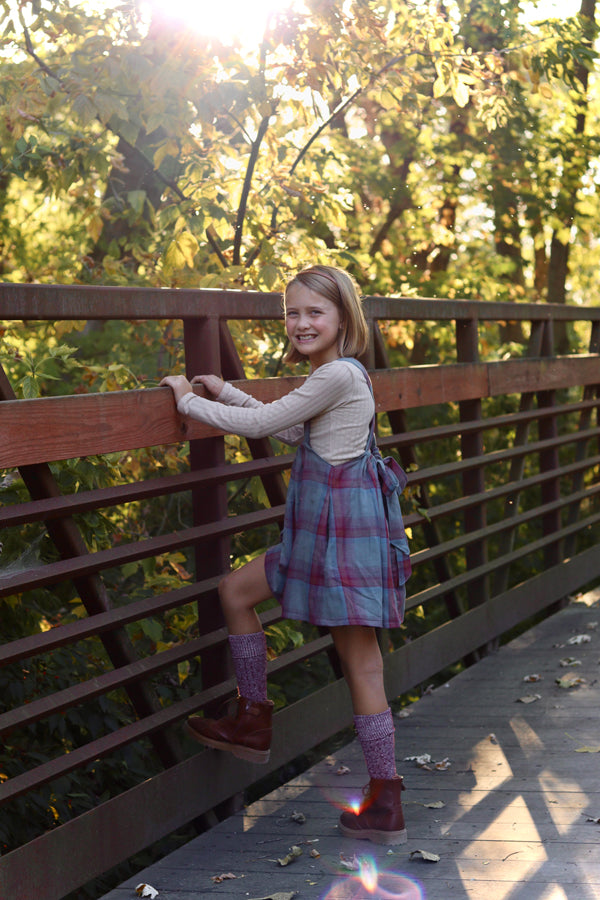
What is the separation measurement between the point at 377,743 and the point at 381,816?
8.1 inches

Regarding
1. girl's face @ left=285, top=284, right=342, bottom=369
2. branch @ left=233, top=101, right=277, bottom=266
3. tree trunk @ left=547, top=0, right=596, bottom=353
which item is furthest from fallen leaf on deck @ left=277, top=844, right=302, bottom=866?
tree trunk @ left=547, top=0, right=596, bottom=353

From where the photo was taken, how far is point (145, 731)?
3.11 meters

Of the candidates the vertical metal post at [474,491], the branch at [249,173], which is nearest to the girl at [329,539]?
the vertical metal post at [474,491]

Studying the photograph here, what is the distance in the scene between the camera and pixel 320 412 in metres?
3.10

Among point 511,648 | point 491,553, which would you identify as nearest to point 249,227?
point 511,648

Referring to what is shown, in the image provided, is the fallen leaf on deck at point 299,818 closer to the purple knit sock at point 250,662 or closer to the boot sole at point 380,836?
the boot sole at point 380,836

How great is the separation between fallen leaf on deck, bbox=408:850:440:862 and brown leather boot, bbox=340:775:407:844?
88 mm

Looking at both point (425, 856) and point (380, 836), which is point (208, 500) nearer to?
point (380, 836)

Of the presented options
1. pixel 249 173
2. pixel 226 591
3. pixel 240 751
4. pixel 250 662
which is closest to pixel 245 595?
pixel 226 591

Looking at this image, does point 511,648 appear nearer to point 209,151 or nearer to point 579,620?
point 579,620

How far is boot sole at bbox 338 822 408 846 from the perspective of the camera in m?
3.17

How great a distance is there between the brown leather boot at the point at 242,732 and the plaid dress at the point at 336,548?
13.2 inches

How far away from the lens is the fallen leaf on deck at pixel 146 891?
290 centimetres

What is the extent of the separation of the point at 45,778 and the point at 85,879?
34 cm
